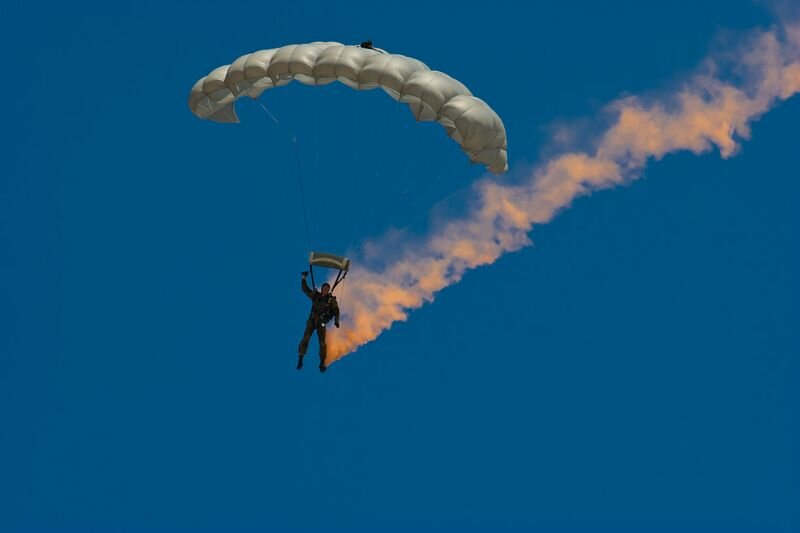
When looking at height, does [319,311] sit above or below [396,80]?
below

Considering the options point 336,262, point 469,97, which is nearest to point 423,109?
point 469,97

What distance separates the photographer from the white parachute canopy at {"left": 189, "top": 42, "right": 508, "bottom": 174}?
39.2 metres

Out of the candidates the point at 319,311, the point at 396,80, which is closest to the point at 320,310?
the point at 319,311

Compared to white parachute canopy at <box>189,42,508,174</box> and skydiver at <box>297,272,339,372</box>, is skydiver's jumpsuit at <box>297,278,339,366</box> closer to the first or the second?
skydiver at <box>297,272,339,372</box>

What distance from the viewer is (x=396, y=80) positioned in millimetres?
39156

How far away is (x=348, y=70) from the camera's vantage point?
39.3 m

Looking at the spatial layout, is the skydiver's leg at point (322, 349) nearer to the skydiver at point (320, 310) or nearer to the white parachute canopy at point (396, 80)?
the skydiver at point (320, 310)

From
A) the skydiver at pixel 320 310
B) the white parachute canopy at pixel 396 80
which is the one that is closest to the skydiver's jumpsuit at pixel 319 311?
the skydiver at pixel 320 310

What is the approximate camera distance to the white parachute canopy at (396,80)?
39219 mm

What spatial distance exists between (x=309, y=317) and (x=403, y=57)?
5.80m

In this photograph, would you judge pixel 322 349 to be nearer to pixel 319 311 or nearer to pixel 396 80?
pixel 319 311

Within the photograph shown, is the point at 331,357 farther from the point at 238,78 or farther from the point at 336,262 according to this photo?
the point at 238,78

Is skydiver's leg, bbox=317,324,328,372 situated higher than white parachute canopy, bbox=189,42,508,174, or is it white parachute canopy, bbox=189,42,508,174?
white parachute canopy, bbox=189,42,508,174

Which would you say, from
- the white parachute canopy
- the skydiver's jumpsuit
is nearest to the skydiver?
the skydiver's jumpsuit
